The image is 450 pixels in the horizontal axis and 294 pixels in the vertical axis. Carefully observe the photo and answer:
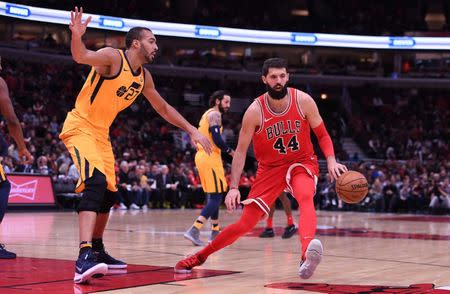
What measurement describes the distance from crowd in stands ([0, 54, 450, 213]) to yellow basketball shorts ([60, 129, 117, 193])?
37.9 ft

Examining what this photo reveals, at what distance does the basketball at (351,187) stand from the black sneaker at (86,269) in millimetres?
2047

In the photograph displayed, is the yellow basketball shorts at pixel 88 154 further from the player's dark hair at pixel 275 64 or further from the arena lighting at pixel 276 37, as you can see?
the arena lighting at pixel 276 37

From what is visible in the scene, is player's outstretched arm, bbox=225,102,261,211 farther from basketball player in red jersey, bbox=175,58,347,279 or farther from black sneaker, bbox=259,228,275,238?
black sneaker, bbox=259,228,275,238

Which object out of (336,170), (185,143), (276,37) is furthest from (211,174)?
(276,37)

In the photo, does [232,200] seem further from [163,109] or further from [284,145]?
[163,109]

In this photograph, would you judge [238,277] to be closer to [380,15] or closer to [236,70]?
[236,70]

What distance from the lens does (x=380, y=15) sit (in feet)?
127

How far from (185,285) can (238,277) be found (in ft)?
2.29

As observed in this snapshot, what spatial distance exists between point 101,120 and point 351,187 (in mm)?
2145

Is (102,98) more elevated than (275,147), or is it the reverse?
(102,98)

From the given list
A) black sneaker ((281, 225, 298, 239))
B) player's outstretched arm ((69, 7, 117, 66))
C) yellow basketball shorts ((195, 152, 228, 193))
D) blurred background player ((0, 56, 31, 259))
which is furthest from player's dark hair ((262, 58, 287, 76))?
black sneaker ((281, 225, 298, 239))

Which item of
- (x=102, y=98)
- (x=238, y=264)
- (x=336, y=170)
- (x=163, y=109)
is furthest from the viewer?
(x=238, y=264)

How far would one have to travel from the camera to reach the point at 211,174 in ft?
32.2

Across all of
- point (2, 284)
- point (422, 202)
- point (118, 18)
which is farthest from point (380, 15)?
point (2, 284)
